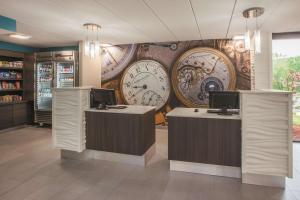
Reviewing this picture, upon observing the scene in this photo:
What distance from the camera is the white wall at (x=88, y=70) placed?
18.6 feet

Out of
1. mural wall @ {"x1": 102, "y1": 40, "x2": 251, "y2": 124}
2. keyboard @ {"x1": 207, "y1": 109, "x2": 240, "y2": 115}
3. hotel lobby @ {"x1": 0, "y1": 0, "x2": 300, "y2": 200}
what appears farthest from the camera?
mural wall @ {"x1": 102, "y1": 40, "x2": 251, "y2": 124}

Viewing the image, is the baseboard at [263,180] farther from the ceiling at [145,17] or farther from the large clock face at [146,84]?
the large clock face at [146,84]

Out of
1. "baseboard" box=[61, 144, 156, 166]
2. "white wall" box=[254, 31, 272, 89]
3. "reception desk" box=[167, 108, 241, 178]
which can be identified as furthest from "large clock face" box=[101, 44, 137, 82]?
"reception desk" box=[167, 108, 241, 178]

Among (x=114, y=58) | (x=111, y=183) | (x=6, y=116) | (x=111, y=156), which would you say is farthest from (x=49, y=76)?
(x=111, y=183)

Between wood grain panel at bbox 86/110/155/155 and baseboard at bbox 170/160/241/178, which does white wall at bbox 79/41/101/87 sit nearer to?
wood grain panel at bbox 86/110/155/155

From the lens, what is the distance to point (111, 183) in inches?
113

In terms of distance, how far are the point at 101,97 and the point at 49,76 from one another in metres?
3.33

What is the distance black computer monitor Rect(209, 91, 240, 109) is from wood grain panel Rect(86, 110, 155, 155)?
1.15 metres

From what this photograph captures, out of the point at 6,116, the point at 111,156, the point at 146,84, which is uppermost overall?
the point at 146,84

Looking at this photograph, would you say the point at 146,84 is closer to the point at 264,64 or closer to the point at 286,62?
the point at 264,64

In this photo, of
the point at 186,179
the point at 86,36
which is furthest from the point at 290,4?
the point at 86,36

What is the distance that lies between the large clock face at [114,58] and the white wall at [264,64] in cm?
323

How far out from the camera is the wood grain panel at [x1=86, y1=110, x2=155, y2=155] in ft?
11.1

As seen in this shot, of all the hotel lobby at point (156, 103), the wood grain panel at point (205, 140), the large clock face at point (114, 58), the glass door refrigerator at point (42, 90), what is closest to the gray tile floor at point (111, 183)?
the hotel lobby at point (156, 103)
